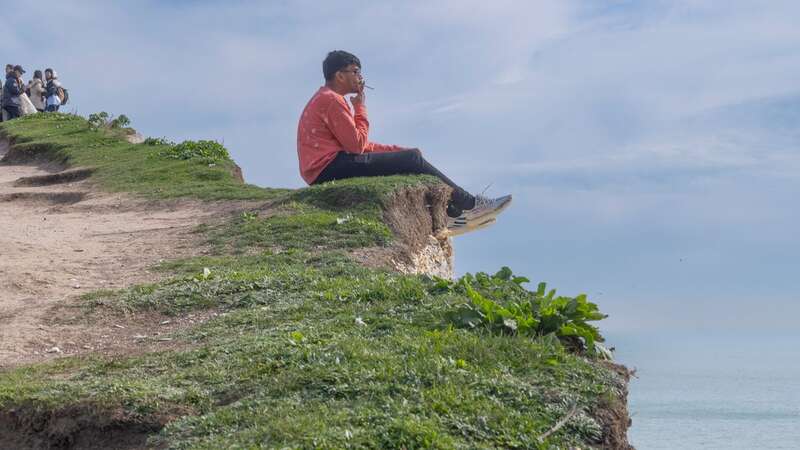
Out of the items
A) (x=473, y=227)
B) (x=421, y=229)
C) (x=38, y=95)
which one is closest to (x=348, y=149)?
(x=421, y=229)

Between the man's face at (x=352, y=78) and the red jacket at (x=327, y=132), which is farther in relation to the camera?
the man's face at (x=352, y=78)

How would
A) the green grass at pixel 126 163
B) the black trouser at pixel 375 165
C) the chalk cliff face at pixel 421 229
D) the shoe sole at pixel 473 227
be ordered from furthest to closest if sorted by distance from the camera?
the green grass at pixel 126 163 < the shoe sole at pixel 473 227 < the black trouser at pixel 375 165 < the chalk cliff face at pixel 421 229

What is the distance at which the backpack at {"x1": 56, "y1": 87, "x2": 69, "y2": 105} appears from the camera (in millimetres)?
25828

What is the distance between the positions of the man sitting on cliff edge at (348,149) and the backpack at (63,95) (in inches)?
673

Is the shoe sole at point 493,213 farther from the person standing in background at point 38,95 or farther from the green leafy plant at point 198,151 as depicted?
the person standing in background at point 38,95

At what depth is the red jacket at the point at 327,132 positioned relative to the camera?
32.3 ft

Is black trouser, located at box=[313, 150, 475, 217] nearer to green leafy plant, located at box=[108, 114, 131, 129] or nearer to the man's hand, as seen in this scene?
the man's hand

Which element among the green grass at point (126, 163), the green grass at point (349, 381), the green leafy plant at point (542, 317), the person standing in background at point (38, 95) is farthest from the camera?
the person standing in background at point (38, 95)

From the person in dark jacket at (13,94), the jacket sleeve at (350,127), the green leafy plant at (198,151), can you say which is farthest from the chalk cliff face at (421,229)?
the person in dark jacket at (13,94)

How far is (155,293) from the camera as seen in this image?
279 inches

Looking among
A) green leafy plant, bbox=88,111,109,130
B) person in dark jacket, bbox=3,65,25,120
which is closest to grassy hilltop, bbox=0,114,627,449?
green leafy plant, bbox=88,111,109,130

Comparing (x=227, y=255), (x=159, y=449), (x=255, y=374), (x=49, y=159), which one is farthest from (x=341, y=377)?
(x=49, y=159)

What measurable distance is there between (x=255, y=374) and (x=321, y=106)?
18.0 ft

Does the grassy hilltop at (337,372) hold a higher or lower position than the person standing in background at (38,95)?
lower
